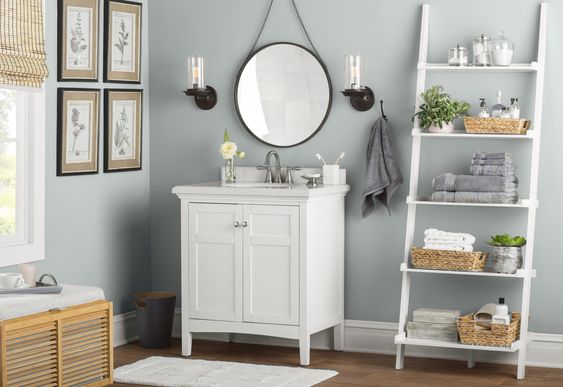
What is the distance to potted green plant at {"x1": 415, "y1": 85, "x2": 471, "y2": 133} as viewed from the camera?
198 inches

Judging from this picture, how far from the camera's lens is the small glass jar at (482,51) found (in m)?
5.04

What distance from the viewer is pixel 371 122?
5461 mm

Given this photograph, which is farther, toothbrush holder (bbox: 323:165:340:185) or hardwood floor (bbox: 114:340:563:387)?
toothbrush holder (bbox: 323:165:340:185)

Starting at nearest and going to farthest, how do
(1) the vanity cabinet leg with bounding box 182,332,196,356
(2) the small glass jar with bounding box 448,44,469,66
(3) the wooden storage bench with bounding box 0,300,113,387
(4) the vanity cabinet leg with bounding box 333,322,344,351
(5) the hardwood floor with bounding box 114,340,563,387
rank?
1. (3) the wooden storage bench with bounding box 0,300,113,387
2. (5) the hardwood floor with bounding box 114,340,563,387
3. (2) the small glass jar with bounding box 448,44,469,66
4. (1) the vanity cabinet leg with bounding box 182,332,196,356
5. (4) the vanity cabinet leg with bounding box 333,322,344,351

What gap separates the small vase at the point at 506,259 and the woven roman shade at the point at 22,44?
2.49 meters

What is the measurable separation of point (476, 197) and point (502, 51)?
2.48 feet

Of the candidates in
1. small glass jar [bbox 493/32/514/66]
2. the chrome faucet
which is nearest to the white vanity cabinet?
the chrome faucet

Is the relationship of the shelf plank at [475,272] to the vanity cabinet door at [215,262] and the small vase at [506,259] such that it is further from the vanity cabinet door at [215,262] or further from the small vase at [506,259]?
the vanity cabinet door at [215,262]

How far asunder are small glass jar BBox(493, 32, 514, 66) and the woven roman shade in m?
2.31

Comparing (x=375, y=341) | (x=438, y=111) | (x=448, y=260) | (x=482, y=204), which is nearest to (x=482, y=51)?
(x=438, y=111)

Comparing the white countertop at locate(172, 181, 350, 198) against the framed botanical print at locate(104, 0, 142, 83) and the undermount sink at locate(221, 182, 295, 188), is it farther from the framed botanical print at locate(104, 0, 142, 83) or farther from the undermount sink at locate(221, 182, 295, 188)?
the framed botanical print at locate(104, 0, 142, 83)

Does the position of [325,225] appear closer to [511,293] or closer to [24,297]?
[511,293]

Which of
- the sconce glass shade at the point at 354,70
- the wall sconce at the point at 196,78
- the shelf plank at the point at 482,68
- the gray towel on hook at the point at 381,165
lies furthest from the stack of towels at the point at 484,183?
the wall sconce at the point at 196,78

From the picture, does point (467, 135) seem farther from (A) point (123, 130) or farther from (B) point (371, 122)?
(A) point (123, 130)
